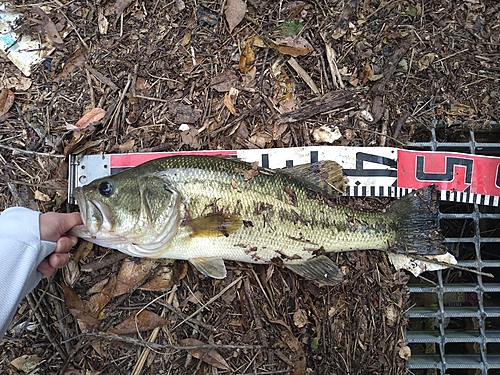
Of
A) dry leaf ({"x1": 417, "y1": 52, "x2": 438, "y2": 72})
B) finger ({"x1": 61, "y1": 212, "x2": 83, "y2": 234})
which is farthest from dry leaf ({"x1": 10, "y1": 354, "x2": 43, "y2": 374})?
dry leaf ({"x1": 417, "y1": 52, "x2": 438, "y2": 72})

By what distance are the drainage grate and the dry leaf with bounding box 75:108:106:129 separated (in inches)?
113

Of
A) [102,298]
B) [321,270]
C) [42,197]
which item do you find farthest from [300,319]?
[42,197]

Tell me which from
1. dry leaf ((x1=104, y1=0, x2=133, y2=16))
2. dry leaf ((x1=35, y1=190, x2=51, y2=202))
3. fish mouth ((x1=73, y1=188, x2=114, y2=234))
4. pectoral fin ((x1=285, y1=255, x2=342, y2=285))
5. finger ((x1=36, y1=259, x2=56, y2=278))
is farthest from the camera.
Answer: dry leaf ((x1=104, y1=0, x2=133, y2=16))

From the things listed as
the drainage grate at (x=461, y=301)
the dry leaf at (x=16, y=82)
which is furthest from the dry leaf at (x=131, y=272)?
the drainage grate at (x=461, y=301)

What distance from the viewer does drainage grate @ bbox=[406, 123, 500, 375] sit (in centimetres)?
365

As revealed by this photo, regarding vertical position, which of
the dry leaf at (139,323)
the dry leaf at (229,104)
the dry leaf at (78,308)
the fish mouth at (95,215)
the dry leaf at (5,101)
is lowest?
the dry leaf at (139,323)

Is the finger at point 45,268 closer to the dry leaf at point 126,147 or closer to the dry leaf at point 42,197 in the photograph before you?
the dry leaf at point 42,197

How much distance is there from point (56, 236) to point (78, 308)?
80 centimetres

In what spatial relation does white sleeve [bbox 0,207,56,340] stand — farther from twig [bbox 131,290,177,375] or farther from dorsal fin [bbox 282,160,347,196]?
dorsal fin [bbox 282,160,347,196]

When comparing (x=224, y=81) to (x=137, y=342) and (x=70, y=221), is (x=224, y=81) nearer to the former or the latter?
(x=70, y=221)

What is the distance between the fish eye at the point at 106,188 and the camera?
9.68ft

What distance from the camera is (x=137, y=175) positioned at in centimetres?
304

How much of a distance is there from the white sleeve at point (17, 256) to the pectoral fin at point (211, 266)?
1.06 meters

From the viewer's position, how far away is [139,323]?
11.3 feet
